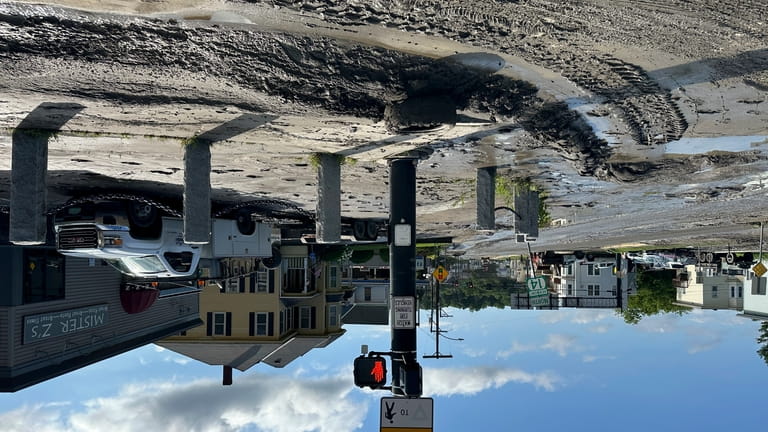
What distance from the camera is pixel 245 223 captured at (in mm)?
17469

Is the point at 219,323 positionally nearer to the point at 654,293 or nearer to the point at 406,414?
the point at 406,414

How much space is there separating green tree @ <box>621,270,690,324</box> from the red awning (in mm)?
45048

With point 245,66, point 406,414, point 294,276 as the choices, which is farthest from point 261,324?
point 245,66

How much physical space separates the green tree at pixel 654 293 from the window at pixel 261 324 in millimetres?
35155

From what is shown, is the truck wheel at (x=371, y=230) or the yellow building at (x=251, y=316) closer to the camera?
the truck wheel at (x=371, y=230)

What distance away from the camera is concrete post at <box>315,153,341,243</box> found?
10055 mm

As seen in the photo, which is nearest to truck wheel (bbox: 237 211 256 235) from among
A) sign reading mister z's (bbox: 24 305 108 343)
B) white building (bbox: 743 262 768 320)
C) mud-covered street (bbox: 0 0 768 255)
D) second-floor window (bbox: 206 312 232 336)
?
mud-covered street (bbox: 0 0 768 255)

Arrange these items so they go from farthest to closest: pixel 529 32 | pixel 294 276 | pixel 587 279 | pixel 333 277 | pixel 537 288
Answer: pixel 587 279, pixel 333 277, pixel 294 276, pixel 537 288, pixel 529 32

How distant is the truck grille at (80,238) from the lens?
1263 centimetres

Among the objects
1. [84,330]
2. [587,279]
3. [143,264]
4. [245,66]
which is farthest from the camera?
[587,279]

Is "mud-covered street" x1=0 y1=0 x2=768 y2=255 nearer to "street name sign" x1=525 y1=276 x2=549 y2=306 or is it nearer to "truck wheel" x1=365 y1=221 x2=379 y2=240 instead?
"truck wheel" x1=365 y1=221 x2=379 y2=240

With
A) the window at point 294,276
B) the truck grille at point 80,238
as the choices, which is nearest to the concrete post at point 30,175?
the truck grille at point 80,238

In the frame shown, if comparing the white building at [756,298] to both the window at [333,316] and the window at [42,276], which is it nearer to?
the window at [333,316]

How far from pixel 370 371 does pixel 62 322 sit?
37.6 ft
